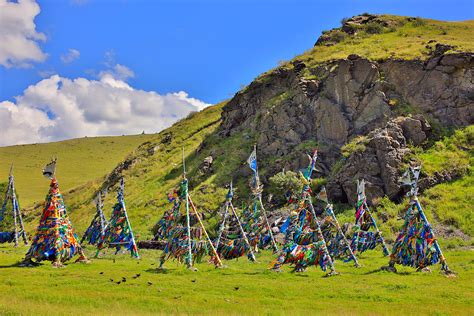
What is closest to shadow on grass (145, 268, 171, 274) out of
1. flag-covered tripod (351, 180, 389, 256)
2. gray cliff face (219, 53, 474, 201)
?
flag-covered tripod (351, 180, 389, 256)

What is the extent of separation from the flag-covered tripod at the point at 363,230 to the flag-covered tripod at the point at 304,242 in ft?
19.7

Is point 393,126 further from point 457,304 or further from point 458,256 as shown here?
point 457,304

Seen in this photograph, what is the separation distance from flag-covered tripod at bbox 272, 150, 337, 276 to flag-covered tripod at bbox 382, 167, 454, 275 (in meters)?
3.90

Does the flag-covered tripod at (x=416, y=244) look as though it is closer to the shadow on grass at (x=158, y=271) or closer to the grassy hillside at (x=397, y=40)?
the shadow on grass at (x=158, y=271)

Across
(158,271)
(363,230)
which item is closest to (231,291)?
(158,271)

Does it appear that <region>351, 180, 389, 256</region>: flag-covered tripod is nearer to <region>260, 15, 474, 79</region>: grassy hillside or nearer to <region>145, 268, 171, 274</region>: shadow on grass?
<region>145, 268, 171, 274</region>: shadow on grass

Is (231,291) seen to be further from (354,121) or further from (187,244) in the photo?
(354,121)

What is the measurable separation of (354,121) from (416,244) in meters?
28.5

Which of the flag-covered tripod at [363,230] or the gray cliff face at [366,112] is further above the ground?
the gray cliff face at [366,112]

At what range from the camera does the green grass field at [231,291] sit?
1526 centimetres

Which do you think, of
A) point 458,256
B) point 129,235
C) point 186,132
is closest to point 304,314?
point 458,256

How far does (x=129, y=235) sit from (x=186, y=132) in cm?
5494

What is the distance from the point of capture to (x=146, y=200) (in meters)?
59.6

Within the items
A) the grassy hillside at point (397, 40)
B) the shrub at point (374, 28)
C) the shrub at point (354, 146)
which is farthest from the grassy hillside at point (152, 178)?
the shrub at point (374, 28)
